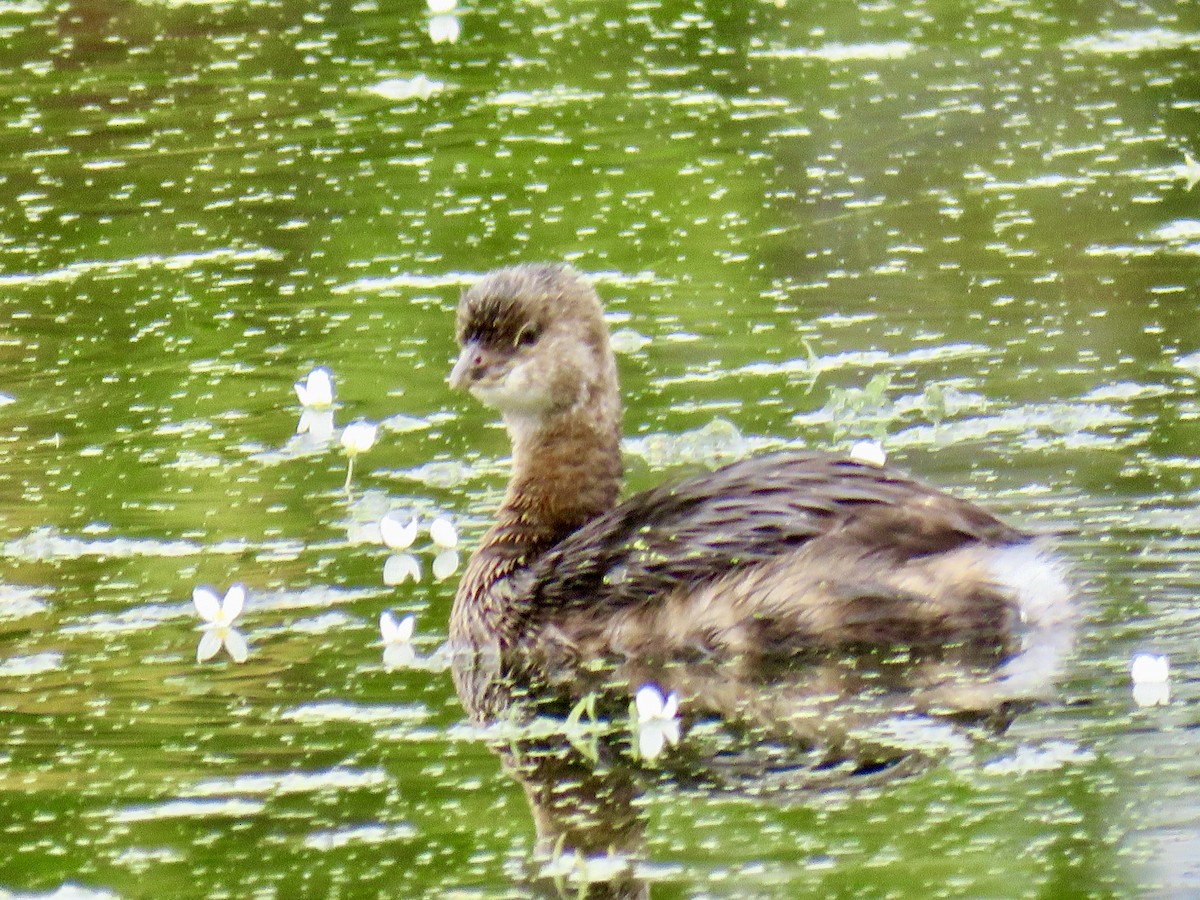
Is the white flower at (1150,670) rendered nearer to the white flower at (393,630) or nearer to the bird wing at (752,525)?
the bird wing at (752,525)

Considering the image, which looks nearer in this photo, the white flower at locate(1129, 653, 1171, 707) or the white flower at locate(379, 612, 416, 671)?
the white flower at locate(1129, 653, 1171, 707)

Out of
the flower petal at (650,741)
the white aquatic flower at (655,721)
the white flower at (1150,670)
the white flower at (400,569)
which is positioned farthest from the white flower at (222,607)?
the white flower at (1150,670)

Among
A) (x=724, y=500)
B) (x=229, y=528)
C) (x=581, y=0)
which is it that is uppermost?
(x=724, y=500)

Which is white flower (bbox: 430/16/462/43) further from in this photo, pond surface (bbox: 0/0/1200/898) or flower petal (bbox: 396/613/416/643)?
flower petal (bbox: 396/613/416/643)

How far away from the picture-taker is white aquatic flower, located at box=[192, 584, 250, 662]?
279 inches

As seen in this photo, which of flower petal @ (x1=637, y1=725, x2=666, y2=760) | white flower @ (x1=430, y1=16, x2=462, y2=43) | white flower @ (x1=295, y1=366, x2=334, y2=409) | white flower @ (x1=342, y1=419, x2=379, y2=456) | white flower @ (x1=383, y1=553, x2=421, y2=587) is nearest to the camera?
flower petal @ (x1=637, y1=725, x2=666, y2=760)

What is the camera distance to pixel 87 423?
31.3 feet

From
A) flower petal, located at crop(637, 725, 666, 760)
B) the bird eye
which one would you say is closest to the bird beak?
the bird eye

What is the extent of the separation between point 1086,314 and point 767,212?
7.84ft

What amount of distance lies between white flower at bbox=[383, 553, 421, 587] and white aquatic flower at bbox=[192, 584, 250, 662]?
60 centimetres

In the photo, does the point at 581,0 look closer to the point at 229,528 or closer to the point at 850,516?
the point at 229,528

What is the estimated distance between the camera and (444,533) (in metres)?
7.95

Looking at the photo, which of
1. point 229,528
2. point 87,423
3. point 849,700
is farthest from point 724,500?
point 87,423

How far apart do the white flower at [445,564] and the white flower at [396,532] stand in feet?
0.39
